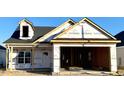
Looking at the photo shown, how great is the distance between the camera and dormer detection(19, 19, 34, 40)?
23.0 m

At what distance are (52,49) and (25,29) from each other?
326 centimetres

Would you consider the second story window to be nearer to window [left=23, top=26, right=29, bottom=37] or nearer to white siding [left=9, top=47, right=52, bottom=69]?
window [left=23, top=26, right=29, bottom=37]

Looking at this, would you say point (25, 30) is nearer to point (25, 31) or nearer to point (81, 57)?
point (25, 31)

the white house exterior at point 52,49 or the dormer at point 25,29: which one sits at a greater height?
the dormer at point 25,29

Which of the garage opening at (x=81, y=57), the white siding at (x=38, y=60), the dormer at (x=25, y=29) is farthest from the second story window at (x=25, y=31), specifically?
the garage opening at (x=81, y=57)

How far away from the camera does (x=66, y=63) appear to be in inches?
914

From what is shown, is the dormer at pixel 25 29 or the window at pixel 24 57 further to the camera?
the dormer at pixel 25 29

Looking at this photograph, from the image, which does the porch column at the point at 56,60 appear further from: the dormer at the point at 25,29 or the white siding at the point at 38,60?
the dormer at the point at 25,29

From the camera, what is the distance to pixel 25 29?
23328 mm

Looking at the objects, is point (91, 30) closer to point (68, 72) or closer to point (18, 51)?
point (68, 72)

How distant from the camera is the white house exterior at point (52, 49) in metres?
19.0

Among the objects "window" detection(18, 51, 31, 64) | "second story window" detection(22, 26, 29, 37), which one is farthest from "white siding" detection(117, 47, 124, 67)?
"second story window" detection(22, 26, 29, 37)
